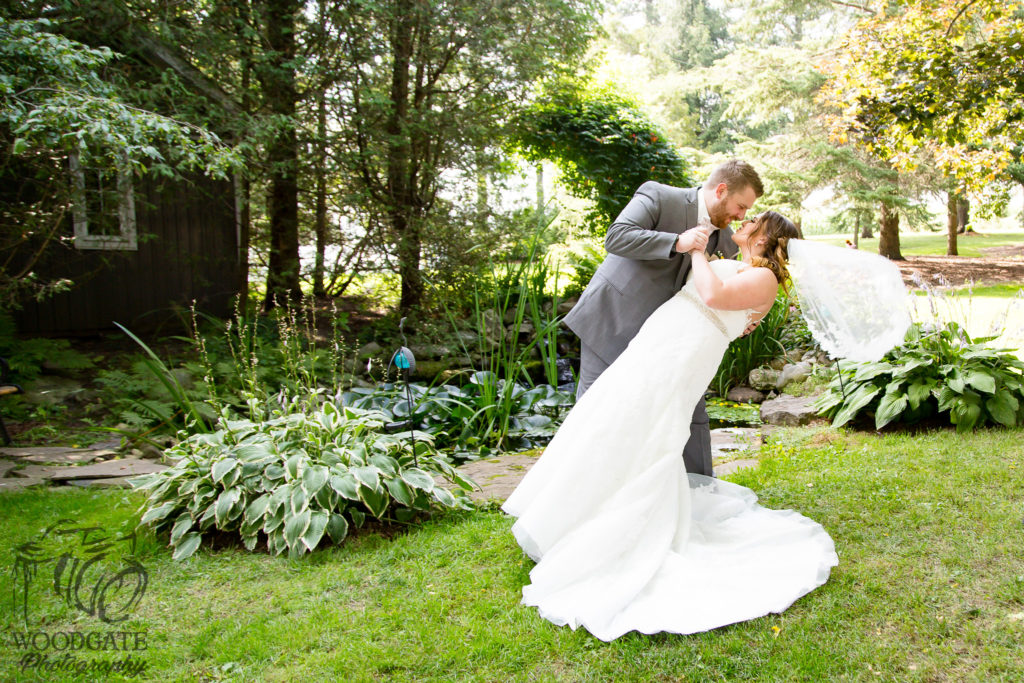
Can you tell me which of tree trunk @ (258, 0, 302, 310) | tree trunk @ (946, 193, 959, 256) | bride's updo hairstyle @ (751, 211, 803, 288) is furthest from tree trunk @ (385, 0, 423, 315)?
tree trunk @ (946, 193, 959, 256)

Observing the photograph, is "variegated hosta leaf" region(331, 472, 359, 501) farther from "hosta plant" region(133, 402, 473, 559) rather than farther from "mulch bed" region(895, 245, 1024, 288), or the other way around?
"mulch bed" region(895, 245, 1024, 288)

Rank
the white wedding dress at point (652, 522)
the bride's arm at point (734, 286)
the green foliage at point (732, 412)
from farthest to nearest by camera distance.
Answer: the green foliage at point (732, 412) → the bride's arm at point (734, 286) → the white wedding dress at point (652, 522)

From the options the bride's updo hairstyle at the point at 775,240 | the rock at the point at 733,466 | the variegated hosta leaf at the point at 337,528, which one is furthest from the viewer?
the rock at the point at 733,466

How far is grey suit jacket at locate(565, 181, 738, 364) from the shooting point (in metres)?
3.15

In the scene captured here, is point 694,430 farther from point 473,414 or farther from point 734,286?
point 473,414

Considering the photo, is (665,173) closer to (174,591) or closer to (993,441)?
(993,441)

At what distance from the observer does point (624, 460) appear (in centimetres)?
284

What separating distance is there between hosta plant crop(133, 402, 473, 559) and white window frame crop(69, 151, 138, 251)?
9.24 ft

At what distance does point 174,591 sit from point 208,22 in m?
6.55

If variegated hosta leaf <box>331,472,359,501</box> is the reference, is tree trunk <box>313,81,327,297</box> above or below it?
above

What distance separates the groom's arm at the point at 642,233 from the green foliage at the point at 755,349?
4.18 m

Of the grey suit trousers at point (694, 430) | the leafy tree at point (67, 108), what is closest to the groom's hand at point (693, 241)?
the grey suit trousers at point (694, 430)

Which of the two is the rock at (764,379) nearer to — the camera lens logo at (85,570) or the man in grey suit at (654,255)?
the man in grey suit at (654,255)

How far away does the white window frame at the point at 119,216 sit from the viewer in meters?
6.59
